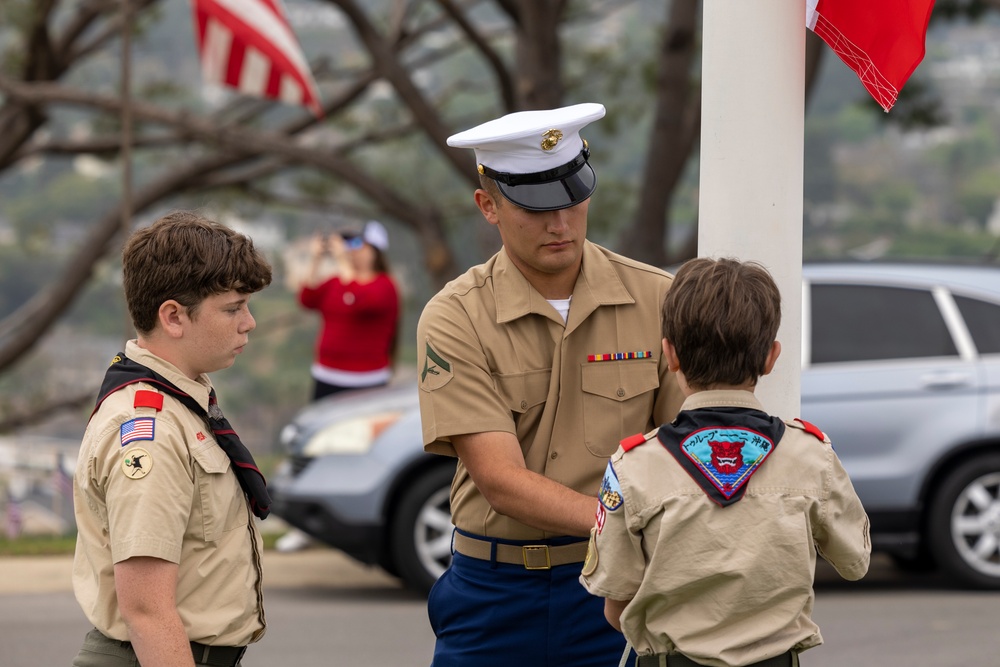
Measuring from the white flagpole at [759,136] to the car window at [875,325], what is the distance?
4487 millimetres

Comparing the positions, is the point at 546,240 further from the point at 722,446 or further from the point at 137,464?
the point at 137,464

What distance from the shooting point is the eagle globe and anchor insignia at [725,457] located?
94.0 inches

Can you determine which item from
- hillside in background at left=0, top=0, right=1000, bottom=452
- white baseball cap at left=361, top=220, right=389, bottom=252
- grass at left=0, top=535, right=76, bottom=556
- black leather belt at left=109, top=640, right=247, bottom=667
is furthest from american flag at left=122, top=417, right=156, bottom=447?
hillside in background at left=0, top=0, right=1000, bottom=452

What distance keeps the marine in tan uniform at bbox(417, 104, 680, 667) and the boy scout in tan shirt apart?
0.47 metres

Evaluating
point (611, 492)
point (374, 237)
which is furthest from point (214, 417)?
point (374, 237)

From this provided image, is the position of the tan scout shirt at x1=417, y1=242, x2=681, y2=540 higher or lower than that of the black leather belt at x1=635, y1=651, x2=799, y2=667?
higher

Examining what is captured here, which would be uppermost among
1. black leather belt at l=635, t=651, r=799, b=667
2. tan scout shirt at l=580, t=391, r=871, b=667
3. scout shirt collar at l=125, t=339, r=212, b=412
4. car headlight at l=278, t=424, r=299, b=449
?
scout shirt collar at l=125, t=339, r=212, b=412

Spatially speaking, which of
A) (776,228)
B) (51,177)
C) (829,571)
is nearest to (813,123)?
(51,177)

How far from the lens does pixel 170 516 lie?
240 cm

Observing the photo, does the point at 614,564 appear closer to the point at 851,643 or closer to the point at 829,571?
the point at 851,643

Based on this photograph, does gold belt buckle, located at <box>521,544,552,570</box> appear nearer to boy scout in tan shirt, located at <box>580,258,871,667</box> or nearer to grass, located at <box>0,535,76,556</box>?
boy scout in tan shirt, located at <box>580,258,871,667</box>

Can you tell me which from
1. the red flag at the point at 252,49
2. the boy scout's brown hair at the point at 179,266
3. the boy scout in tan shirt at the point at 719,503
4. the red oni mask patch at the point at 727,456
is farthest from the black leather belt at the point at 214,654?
the red flag at the point at 252,49

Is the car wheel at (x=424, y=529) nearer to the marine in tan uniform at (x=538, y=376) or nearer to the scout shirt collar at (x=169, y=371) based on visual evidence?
the marine in tan uniform at (x=538, y=376)

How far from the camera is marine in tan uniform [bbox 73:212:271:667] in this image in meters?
2.38
